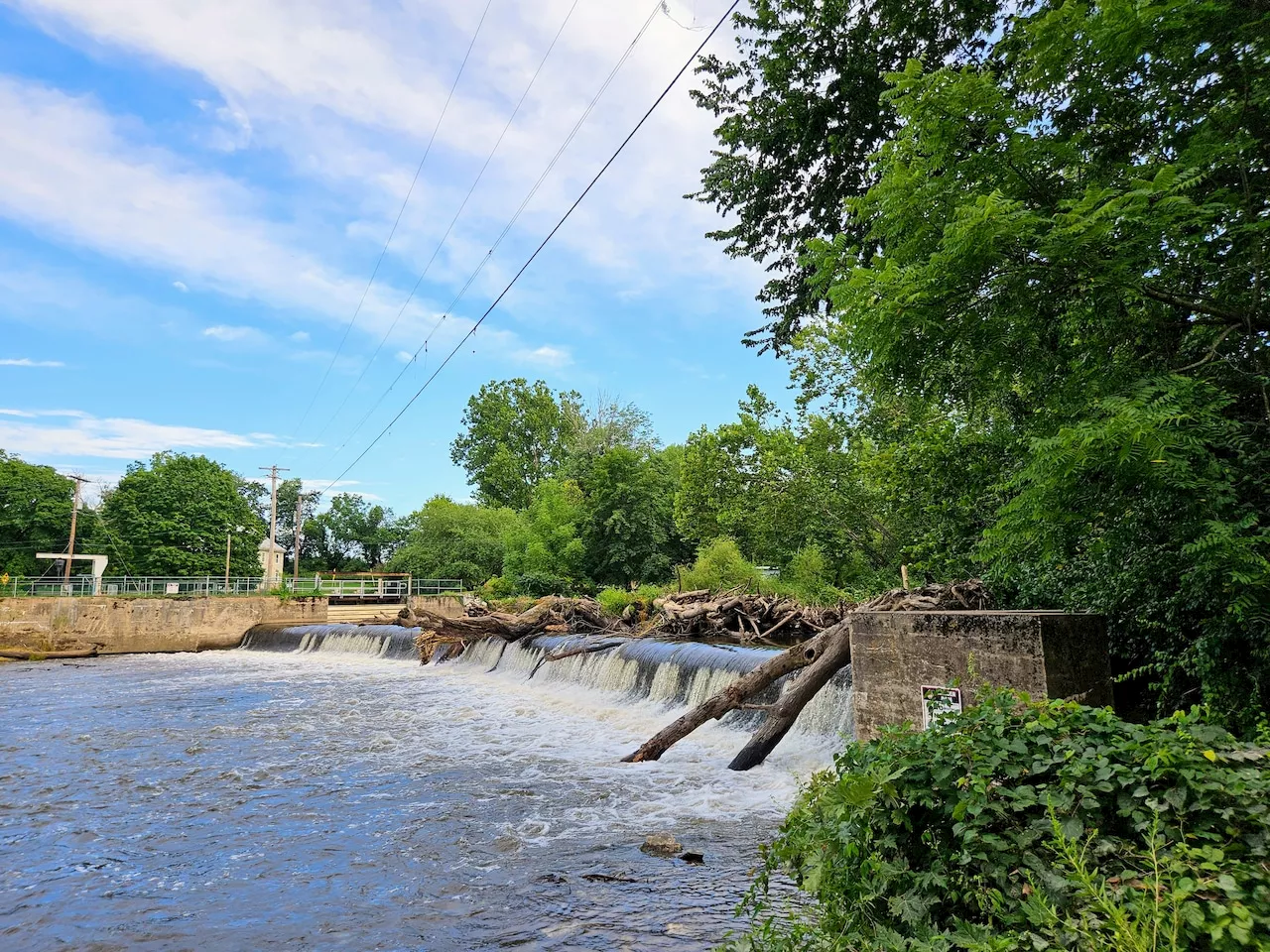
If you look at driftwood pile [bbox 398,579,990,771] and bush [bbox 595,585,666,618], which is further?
bush [bbox 595,585,666,618]

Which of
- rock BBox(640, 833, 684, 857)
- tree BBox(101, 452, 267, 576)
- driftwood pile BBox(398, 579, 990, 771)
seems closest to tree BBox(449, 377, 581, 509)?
tree BBox(101, 452, 267, 576)

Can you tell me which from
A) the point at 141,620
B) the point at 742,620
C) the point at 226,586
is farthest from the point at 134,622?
the point at 742,620

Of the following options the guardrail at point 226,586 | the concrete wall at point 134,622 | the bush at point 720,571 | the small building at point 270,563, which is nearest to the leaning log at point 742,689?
the bush at point 720,571

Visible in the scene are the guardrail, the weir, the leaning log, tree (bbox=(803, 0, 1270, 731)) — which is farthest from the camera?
the guardrail

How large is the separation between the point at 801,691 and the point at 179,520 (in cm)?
5715

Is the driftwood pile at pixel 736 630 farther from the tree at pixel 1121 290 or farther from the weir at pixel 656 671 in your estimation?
the tree at pixel 1121 290

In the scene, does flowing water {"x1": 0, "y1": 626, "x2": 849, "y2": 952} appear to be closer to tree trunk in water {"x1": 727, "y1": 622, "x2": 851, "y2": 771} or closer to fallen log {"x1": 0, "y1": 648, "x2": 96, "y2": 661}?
tree trunk in water {"x1": 727, "y1": 622, "x2": 851, "y2": 771}

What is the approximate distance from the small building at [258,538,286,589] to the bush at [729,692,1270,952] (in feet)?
146

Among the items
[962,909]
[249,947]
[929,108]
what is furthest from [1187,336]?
[249,947]

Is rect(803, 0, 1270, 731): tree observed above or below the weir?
above

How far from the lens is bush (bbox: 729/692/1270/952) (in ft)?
7.28

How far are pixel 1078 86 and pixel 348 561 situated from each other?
77.3 metres

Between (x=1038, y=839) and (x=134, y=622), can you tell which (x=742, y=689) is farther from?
(x=134, y=622)

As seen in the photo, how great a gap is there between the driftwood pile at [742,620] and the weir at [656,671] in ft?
Answer: 3.23
